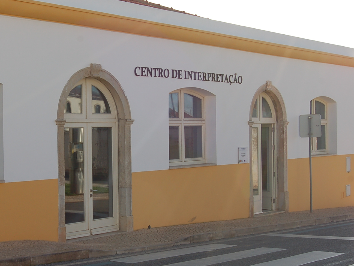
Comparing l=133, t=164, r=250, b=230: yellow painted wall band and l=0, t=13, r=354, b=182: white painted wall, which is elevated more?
l=0, t=13, r=354, b=182: white painted wall

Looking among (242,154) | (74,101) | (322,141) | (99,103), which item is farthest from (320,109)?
(74,101)

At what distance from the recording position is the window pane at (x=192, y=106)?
42.1 ft

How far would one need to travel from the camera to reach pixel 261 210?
14.8 metres

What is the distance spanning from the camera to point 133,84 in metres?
11.2


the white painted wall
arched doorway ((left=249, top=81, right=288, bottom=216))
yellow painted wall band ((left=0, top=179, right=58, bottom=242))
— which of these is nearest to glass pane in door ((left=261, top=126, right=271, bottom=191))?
arched doorway ((left=249, top=81, right=288, bottom=216))

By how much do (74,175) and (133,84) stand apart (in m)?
2.26

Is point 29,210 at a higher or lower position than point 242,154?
lower

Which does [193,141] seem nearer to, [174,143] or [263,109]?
[174,143]

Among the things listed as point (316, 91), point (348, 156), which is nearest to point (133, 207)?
point (316, 91)

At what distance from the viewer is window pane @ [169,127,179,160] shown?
12422mm

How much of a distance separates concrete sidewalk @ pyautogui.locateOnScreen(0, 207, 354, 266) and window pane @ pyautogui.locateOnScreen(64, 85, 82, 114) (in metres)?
2.47

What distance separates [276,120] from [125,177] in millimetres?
5921

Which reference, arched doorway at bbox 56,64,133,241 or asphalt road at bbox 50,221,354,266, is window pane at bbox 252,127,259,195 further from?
arched doorway at bbox 56,64,133,241

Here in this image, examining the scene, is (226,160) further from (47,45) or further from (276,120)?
(47,45)
